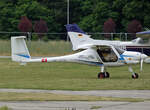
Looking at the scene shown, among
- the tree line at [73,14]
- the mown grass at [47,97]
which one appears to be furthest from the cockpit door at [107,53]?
the tree line at [73,14]

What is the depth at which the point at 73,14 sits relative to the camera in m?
67.6

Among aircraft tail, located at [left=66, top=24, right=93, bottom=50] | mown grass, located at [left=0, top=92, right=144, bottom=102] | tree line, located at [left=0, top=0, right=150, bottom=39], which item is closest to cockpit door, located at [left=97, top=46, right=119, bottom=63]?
mown grass, located at [left=0, top=92, right=144, bottom=102]

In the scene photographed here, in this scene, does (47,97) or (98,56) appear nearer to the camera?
(47,97)

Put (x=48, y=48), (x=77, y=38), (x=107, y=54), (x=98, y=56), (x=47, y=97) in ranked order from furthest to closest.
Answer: (x=48, y=48) → (x=77, y=38) → (x=98, y=56) → (x=107, y=54) → (x=47, y=97)

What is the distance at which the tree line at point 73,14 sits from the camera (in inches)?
2335

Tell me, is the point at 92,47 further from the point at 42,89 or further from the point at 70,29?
the point at 70,29

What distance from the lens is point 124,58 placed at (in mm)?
22828

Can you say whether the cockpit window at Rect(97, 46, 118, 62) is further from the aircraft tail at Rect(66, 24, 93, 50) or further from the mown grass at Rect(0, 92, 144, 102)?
the aircraft tail at Rect(66, 24, 93, 50)

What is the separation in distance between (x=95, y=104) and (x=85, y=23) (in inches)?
1973

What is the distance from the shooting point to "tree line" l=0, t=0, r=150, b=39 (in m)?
59.3

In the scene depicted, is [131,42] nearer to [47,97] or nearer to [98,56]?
[98,56]

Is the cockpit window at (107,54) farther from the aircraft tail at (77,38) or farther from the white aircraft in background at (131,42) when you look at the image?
the white aircraft in background at (131,42)

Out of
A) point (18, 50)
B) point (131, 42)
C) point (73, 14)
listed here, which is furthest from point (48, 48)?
point (73, 14)

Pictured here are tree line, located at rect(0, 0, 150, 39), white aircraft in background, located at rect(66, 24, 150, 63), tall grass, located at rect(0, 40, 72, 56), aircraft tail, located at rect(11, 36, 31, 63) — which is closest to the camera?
Result: aircraft tail, located at rect(11, 36, 31, 63)
